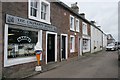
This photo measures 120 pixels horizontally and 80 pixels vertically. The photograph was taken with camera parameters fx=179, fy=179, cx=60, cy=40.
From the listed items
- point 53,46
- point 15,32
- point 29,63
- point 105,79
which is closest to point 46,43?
point 53,46

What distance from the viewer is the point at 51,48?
14953 millimetres

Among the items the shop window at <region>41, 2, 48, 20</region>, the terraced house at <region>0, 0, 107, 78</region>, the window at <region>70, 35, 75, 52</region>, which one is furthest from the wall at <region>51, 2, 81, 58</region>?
the shop window at <region>41, 2, 48, 20</region>

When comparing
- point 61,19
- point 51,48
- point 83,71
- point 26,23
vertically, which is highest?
point 61,19

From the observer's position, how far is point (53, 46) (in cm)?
1526

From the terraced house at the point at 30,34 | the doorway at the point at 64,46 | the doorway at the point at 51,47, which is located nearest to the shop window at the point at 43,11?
the terraced house at the point at 30,34

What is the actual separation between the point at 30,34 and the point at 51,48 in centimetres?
373

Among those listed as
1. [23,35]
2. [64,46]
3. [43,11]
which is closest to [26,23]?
[23,35]

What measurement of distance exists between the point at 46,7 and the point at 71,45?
7.53 m

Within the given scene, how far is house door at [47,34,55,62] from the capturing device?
14367 mm

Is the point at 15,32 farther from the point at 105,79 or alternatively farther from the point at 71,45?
the point at 71,45

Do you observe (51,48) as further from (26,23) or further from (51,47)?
(26,23)

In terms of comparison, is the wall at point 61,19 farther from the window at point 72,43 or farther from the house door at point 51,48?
the house door at point 51,48

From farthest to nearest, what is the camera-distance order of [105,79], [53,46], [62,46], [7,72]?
[62,46] < [53,46] < [7,72] < [105,79]

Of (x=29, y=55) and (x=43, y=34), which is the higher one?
(x=43, y=34)
